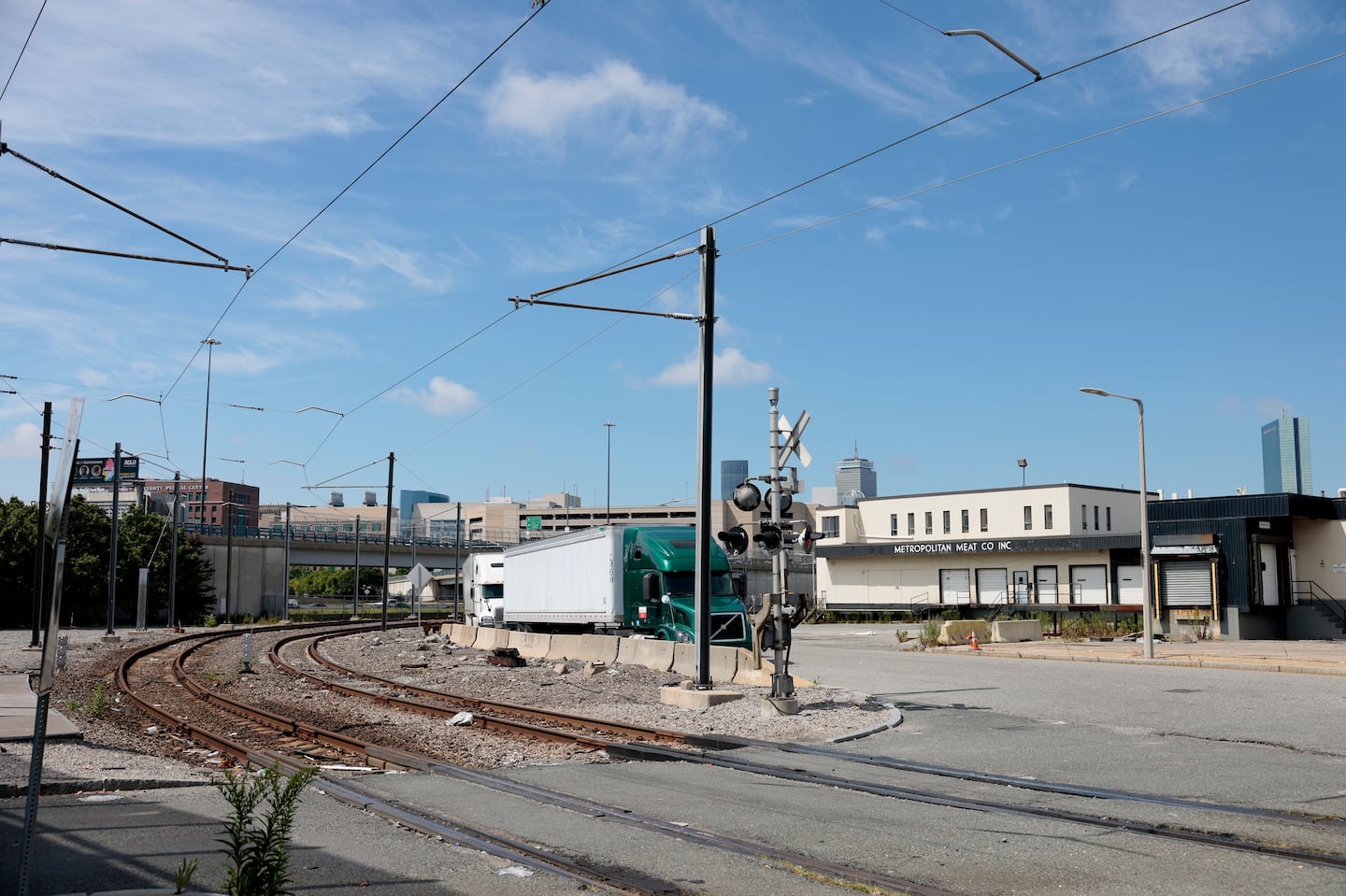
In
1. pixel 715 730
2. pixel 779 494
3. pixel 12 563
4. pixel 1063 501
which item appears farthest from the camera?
pixel 1063 501

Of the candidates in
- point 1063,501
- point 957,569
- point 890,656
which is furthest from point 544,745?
point 1063,501

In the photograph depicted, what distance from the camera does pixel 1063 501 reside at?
6625cm

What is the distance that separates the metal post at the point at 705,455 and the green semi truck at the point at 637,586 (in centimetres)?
722

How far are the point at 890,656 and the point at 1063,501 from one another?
36.7 m

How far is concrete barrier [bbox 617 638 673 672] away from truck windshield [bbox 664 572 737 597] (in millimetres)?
1970

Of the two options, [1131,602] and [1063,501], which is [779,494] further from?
[1063,501]

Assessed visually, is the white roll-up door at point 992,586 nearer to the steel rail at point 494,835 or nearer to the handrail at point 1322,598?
the handrail at point 1322,598

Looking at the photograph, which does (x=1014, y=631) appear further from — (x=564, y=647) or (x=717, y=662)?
(x=717, y=662)

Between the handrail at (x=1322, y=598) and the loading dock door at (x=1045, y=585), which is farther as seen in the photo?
the loading dock door at (x=1045, y=585)

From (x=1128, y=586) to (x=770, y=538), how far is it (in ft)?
144

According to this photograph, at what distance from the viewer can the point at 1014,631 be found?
4097 cm

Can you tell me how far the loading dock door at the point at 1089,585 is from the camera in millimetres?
56062

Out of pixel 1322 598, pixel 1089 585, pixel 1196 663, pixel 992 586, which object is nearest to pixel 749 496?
pixel 1196 663

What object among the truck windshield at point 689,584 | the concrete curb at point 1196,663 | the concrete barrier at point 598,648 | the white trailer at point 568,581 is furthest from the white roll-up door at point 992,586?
the concrete barrier at point 598,648
